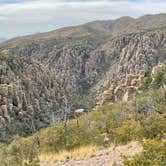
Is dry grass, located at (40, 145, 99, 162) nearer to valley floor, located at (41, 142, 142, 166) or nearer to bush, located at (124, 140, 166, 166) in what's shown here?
valley floor, located at (41, 142, 142, 166)

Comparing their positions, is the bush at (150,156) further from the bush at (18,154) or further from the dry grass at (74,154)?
the bush at (18,154)

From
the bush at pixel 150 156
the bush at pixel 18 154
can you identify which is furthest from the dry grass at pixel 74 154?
the bush at pixel 150 156

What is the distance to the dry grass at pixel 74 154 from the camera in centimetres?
2772

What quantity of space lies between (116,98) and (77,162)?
7627 cm

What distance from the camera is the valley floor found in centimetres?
2464

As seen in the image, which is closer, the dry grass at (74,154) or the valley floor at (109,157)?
the valley floor at (109,157)

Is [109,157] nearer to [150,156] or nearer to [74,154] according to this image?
[74,154]

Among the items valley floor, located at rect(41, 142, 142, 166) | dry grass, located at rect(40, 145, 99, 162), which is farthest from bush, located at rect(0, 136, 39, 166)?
valley floor, located at rect(41, 142, 142, 166)

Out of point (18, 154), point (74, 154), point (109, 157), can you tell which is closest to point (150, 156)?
point (109, 157)

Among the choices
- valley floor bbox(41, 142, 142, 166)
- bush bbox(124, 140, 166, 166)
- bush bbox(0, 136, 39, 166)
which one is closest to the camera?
bush bbox(124, 140, 166, 166)

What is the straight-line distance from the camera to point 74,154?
2850cm

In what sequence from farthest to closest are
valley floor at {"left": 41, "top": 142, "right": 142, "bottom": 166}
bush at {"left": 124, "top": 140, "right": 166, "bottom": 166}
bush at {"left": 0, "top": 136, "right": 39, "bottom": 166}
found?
bush at {"left": 0, "top": 136, "right": 39, "bottom": 166}
valley floor at {"left": 41, "top": 142, "right": 142, "bottom": 166}
bush at {"left": 124, "top": 140, "right": 166, "bottom": 166}

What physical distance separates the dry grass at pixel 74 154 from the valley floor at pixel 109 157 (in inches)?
23.2

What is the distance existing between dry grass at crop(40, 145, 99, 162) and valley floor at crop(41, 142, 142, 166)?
59cm
